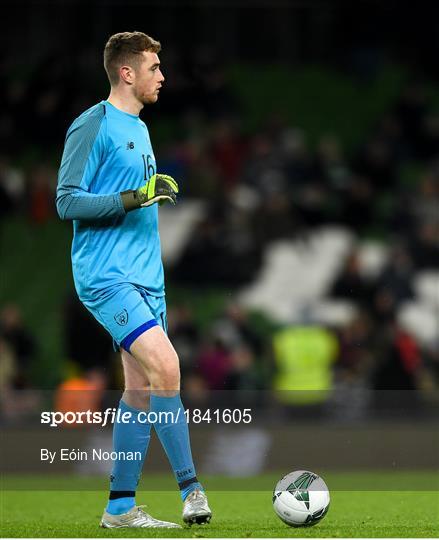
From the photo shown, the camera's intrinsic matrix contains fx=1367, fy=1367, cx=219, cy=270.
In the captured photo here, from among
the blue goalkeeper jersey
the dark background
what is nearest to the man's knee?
the blue goalkeeper jersey

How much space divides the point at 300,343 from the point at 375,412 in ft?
7.50

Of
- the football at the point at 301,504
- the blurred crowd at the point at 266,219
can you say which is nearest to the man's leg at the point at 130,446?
the football at the point at 301,504

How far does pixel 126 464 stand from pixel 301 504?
0.87m

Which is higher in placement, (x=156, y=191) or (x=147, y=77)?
(x=147, y=77)

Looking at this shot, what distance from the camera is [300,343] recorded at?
1496 centimetres

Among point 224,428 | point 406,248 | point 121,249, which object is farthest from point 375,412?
point 121,249

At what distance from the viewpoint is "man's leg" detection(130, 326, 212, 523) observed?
6.39 m

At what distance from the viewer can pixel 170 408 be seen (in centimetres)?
652

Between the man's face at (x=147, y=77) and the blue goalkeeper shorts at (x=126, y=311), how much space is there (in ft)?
3.21

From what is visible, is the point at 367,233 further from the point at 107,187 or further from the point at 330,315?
the point at 107,187

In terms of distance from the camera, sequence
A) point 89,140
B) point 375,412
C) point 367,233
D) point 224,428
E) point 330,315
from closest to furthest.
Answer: point 89,140
point 224,428
point 375,412
point 330,315
point 367,233

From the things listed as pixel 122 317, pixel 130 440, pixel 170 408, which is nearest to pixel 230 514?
pixel 130 440

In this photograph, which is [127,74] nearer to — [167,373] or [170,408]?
[167,373]

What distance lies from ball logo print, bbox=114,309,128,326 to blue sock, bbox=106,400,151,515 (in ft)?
1.57
